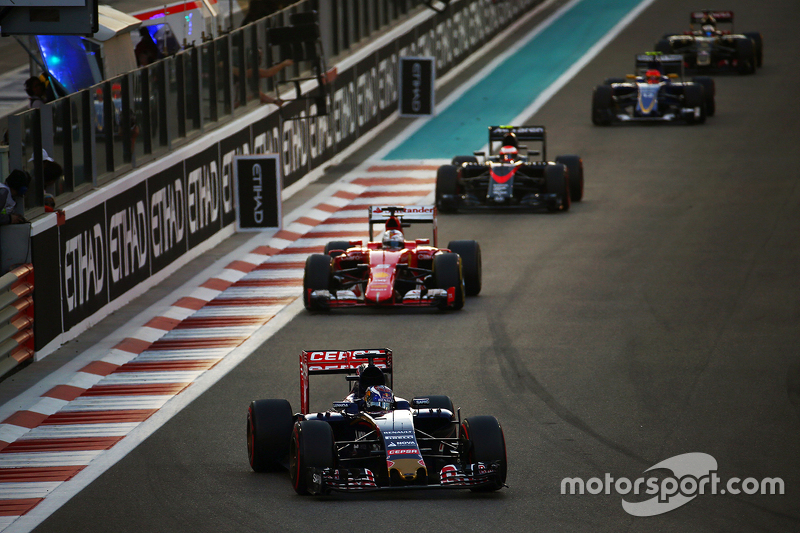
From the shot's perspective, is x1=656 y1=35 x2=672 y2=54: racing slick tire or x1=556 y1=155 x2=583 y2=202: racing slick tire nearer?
x1=556 y1=155 x2=583 y2=202: racing slick tire

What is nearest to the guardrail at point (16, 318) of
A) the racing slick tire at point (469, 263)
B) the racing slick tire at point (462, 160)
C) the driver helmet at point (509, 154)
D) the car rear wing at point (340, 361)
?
the car rear wing at point (340, 361)

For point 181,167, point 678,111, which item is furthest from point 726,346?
point 678,111

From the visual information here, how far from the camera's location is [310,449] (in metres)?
8.88

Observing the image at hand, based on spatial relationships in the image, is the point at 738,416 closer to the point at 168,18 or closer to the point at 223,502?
the point at 223,502

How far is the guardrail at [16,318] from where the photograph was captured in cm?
1250

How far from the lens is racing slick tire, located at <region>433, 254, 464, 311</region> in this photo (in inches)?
586

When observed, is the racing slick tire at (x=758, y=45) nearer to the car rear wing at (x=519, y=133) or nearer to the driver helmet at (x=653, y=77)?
the driver helmet at (x=653, y=77)

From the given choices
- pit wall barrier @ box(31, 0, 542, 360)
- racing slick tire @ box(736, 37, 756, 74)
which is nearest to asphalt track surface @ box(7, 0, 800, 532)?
pit wall barrier @ box(31, 0, 542, 360)

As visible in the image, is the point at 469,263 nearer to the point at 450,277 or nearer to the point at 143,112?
the point at 450,277

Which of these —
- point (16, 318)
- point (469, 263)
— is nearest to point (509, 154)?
point (469, 263)

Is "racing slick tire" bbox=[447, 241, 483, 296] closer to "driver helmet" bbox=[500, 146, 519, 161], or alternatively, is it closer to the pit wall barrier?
the pit wall barrier

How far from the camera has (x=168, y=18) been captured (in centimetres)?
2086

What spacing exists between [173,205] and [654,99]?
14.2 meters

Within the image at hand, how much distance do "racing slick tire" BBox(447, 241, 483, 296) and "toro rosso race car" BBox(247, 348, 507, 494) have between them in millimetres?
5706
